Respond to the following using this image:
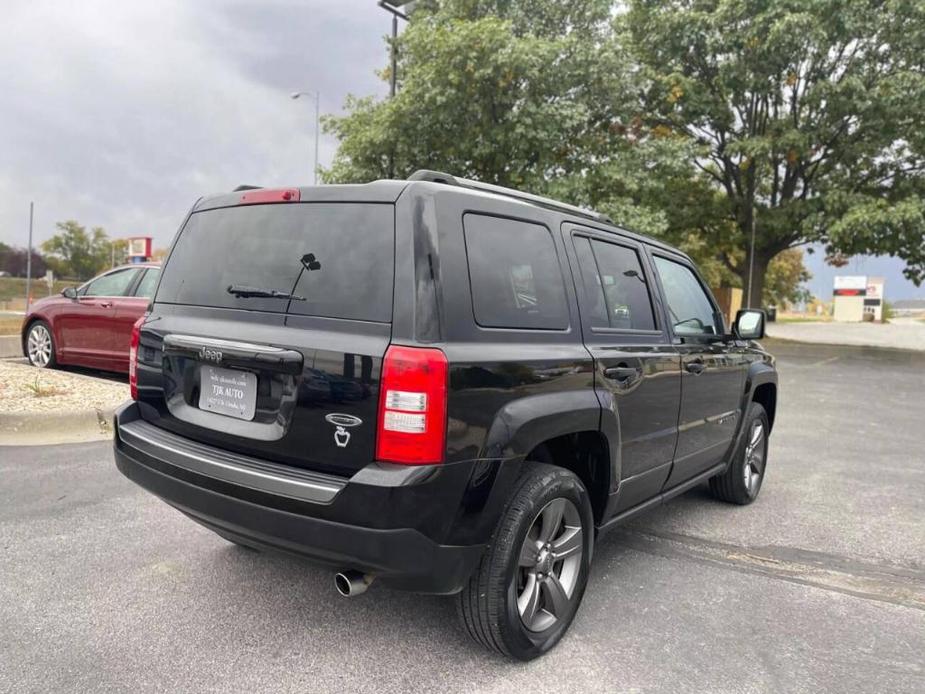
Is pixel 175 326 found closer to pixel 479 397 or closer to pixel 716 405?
pixel 479 397

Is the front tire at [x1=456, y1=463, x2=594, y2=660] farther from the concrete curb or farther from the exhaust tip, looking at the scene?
the concrete curb

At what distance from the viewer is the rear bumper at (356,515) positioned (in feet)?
7.16

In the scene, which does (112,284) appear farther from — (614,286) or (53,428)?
(614,286)

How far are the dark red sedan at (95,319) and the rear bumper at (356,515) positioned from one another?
245 inches

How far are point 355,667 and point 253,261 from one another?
163 centimetres

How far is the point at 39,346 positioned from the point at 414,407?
8.70m

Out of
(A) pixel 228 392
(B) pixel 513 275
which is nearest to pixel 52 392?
(A) pixel 228 392

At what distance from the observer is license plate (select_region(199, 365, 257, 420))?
8.29 ft

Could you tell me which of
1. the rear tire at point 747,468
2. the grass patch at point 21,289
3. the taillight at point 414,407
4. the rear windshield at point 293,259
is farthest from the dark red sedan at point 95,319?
the grass patch at point 21,289

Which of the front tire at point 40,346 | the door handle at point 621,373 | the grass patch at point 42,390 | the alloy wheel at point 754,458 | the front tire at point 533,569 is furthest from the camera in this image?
the front tire at point 40,346

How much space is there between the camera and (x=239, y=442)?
8.30 feet

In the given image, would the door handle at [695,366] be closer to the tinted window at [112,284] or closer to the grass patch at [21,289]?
the tinted window at [112,284]

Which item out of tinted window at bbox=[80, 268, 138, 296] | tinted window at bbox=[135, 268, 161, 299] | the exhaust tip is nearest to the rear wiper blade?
the exhaust tip

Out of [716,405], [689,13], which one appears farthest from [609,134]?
[716,405]
